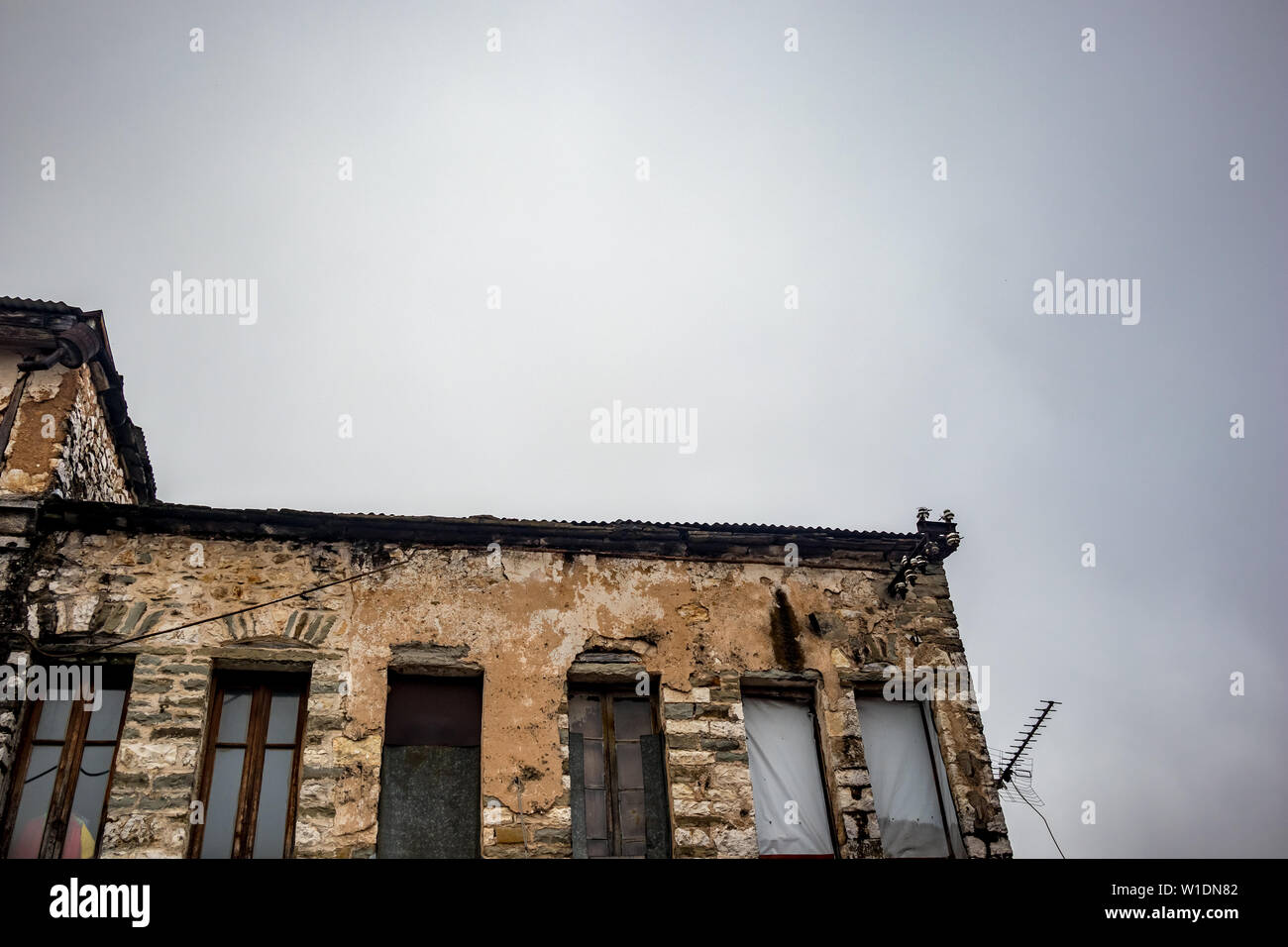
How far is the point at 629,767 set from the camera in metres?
9.07

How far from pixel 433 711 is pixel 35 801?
3051 mm

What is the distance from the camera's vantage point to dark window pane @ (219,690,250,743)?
28.0 feet

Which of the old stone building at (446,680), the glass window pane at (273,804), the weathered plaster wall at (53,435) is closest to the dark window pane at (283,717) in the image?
the old stone building at (446,680)

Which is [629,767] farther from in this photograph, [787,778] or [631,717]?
[787,778]

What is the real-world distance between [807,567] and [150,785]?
601cm

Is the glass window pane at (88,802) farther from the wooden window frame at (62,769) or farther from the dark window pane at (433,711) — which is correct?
the dark window pane at (433,711)

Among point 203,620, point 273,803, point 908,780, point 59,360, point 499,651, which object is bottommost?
point 273,803

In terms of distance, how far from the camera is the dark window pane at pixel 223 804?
808 centimetres

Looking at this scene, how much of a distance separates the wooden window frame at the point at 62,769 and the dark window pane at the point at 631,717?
4.00 metres

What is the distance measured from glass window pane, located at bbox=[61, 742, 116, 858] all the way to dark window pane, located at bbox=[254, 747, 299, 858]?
3.78ft

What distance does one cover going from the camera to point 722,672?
948 centimetres

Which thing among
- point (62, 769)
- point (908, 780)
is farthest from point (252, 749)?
point (908, 780)
